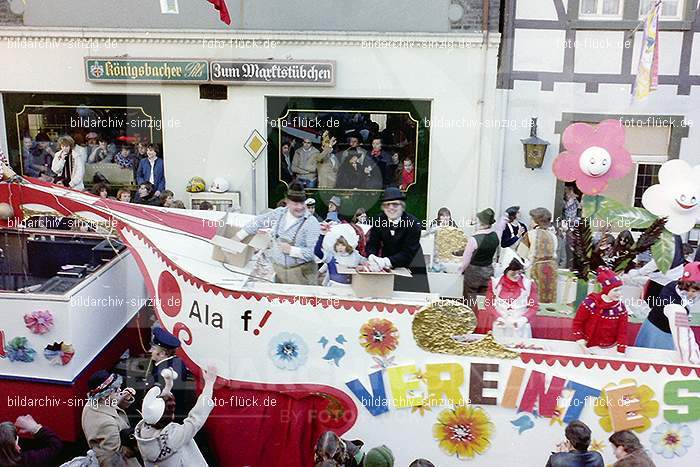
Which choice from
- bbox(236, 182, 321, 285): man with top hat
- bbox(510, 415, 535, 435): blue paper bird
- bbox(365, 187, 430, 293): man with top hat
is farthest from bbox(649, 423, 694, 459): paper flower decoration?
bbox(236, 182, 321, 285): man with top hat

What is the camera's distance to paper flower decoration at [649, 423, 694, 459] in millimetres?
2941

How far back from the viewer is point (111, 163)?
4270 mm

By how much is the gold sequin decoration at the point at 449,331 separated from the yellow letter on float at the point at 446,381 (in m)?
0.07

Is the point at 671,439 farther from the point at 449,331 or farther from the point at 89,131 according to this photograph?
the point at 89,131

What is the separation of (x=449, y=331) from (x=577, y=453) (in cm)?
75

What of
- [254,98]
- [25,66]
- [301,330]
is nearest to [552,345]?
[301,330]

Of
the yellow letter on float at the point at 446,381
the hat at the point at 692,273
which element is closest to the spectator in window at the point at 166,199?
the yellow letter on float at the point at 446,381

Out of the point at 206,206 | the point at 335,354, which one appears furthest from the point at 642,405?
the point at 206,206

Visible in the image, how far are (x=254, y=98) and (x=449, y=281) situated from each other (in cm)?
184

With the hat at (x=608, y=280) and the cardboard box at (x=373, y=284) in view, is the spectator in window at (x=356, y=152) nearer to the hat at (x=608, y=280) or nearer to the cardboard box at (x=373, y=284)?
the cardboard box at (x=373, y=284)

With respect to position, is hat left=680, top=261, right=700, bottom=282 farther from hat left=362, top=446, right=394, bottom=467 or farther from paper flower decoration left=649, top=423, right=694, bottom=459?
hat left=362, top=446, right=394, bottom=467

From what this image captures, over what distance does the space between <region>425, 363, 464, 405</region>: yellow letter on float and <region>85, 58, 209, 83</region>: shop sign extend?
2524 mm

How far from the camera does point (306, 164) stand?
4504 millimetres

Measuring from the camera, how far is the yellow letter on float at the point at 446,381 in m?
3.00
